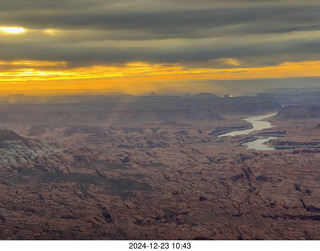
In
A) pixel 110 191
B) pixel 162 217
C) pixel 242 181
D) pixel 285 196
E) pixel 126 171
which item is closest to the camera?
pixel 162 217

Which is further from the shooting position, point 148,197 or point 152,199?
point 148,197

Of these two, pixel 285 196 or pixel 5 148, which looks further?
pixel 5 148

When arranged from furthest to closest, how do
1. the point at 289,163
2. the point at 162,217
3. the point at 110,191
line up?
the point at 289,163 < the point at 110,191 < the point at 162,217

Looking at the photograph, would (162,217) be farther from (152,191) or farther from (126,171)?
(126,171)

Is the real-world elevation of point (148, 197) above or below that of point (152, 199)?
above

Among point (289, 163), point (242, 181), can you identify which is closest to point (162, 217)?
point (242, 181)

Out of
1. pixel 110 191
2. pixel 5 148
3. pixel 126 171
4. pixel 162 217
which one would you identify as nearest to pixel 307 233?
pixel 162 217

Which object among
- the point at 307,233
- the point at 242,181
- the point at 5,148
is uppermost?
the point at 5,148

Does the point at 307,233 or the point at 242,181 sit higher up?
the point at 242,181

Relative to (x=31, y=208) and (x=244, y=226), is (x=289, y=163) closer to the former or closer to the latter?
(x=244, y=226)
